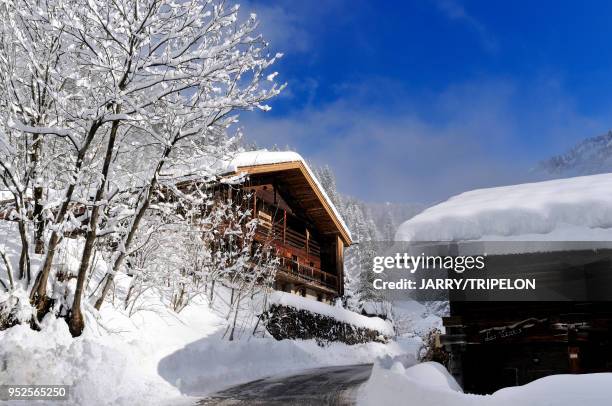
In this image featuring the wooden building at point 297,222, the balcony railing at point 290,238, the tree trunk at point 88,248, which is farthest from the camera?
the balcony railing at point 290,238

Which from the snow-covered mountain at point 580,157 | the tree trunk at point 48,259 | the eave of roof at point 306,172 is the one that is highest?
the snow-covered mountain at point 580,157

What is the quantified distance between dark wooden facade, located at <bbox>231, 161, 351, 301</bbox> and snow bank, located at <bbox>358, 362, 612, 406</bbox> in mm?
13597

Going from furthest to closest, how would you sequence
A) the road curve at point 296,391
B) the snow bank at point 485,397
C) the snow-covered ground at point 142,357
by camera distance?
the road curve at point 296,391 → the snow-covered ground at point 142,357 → the snow bank at point 485,397

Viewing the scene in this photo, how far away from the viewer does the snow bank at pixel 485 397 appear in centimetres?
390

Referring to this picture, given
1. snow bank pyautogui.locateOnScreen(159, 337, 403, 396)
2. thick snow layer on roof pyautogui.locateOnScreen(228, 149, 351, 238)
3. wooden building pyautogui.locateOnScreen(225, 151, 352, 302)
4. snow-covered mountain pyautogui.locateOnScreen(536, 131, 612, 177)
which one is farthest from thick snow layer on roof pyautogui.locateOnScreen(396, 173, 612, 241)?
snow-covered mountain pyautogui.locateOnScreen(536, 131, 612, 177)

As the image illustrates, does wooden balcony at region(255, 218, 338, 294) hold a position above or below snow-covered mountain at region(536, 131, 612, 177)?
below

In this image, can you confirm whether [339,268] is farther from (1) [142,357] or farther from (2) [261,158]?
(1) [142,357]

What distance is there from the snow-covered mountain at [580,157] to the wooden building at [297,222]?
113 metres

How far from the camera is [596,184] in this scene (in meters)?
6.53

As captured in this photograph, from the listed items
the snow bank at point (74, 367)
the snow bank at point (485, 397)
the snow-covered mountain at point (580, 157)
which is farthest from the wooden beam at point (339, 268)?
the snow-covered mountain at point (580, 157)

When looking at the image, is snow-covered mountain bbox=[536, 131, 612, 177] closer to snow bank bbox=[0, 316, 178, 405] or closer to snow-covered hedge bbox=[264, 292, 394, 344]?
snow-covered hedge bbox=[264, 292, 394, 344]

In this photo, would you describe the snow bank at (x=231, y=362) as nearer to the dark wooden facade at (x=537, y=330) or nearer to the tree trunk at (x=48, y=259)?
the tree trunk at (x=48, y=259)

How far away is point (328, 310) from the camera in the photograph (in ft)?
76.0

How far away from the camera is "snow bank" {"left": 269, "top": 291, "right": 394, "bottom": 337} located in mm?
19156
